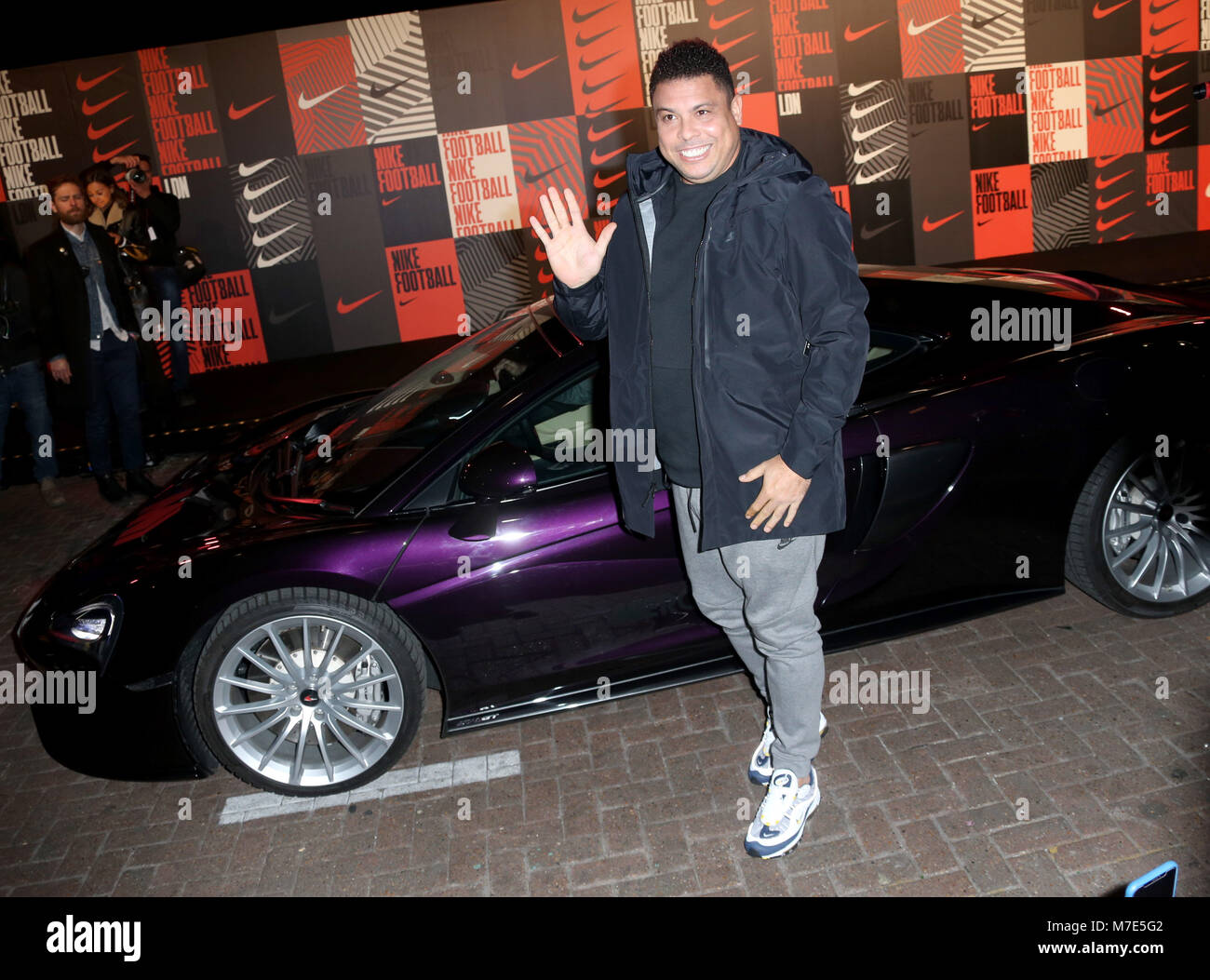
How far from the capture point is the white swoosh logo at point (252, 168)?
9.80 metres

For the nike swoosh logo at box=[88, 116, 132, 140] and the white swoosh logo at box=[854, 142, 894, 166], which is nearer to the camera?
the nike swoosh logo at box=[88, 116, 132, 140]

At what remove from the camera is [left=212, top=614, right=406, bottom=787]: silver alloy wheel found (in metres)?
3.07

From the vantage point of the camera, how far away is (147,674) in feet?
10.0

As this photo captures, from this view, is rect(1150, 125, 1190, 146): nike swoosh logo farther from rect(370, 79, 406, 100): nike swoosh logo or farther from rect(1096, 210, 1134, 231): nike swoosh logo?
rect(370, 79, 406, 100): nike swoosh logo

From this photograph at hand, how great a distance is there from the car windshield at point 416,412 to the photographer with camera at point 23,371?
3304 mm

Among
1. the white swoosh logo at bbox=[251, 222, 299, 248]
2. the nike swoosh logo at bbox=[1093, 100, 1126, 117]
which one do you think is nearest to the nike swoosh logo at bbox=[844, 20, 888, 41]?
the nike swoosh logo at bbox=[1093, 100, 1126, 117]

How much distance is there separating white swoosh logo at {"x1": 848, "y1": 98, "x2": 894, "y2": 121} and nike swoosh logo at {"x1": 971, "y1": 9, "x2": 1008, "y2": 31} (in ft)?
3.51

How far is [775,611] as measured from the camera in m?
2.54

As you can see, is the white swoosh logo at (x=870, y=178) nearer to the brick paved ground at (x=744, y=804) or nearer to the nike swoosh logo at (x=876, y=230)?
the nike swoosh logo at (x=876, y=230)

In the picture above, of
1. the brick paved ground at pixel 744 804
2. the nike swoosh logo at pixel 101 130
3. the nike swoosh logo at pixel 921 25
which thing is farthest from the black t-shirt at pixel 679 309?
the nike swoosh logo at pixel 101 130

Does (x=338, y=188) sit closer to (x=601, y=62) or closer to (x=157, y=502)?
(x=601, y=62)
